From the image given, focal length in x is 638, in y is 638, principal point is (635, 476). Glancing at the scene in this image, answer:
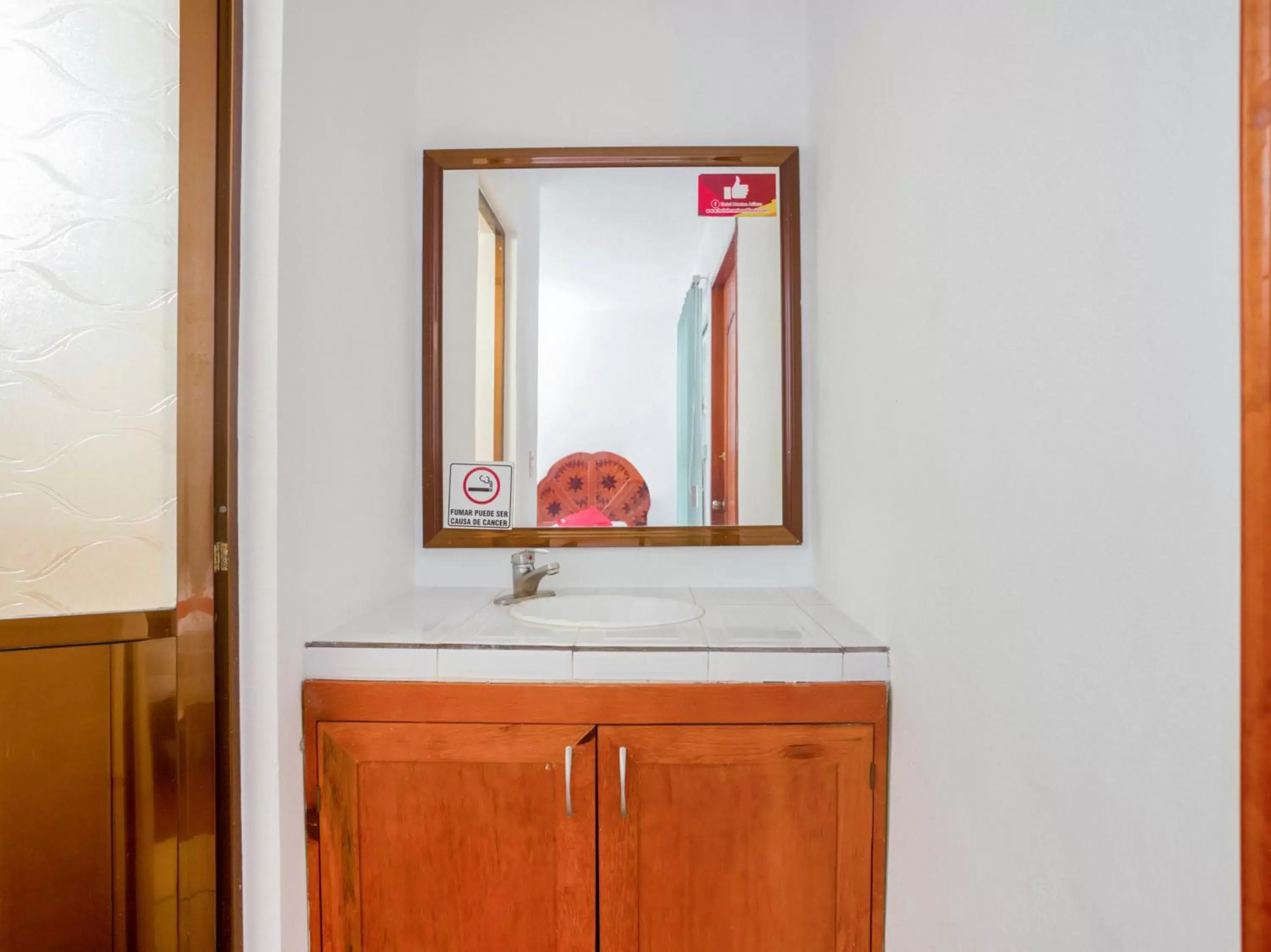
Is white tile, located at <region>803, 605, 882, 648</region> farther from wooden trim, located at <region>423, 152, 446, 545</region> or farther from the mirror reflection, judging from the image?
wooden trim, located at <region>423, 152, 446, 545</region>

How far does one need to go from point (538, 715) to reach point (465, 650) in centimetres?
17

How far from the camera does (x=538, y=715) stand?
1.09 meters

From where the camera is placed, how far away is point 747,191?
1.58 m

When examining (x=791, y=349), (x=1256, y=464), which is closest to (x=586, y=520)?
(x=791, y=349)

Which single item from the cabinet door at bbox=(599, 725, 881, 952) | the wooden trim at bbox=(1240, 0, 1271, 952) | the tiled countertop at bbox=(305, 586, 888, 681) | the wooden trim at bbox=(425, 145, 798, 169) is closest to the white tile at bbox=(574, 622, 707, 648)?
the tiled countertop at bbox=(305, 586, 888, 681)

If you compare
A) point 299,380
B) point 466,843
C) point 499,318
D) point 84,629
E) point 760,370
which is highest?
point 499,318

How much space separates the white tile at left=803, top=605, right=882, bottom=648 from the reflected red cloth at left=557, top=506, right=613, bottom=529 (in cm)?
53

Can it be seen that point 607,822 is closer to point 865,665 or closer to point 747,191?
point 865,665

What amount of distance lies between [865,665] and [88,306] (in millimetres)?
1344

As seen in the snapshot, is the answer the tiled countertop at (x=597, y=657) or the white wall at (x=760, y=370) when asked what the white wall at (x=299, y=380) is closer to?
the tiled countertop at (x=597, y=657)

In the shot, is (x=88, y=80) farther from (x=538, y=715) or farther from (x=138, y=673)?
(x=538, y=715)

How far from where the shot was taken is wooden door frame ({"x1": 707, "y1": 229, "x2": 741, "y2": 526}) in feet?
5.21

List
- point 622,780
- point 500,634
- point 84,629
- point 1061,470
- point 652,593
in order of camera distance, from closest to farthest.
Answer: point 1061,470
point 84,629
point 622,780
point 500,634
point 652,593

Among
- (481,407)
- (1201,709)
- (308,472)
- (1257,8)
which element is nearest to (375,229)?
(481,407)
